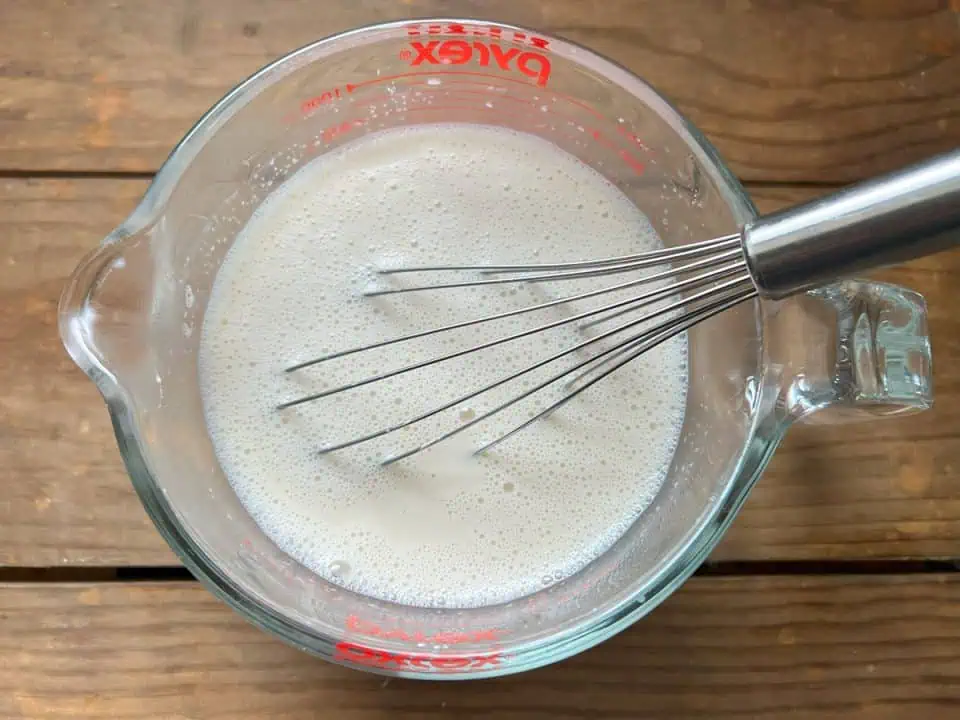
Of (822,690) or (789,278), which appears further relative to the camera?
(822,690)

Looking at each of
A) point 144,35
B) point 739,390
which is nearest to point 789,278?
point 739,390

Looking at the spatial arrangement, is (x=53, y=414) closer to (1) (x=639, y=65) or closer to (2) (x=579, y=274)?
(2) (x=579, y=274)

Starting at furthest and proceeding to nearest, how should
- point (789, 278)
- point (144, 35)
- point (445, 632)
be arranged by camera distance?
point (144, 35)
point (445, 632)
point (789, 278)

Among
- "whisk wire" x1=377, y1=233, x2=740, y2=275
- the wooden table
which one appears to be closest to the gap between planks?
the wooden table

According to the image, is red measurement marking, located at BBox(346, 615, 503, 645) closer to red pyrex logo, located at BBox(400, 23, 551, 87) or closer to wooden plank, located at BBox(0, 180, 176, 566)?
wooden plank, located at BBox(0, 180, 176, 566)

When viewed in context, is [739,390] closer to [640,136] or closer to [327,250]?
[640,136]

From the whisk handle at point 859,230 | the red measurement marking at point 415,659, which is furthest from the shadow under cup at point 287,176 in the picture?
the whisk handle at point 859,230

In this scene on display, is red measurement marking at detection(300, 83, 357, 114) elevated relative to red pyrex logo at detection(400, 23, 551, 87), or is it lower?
lower
